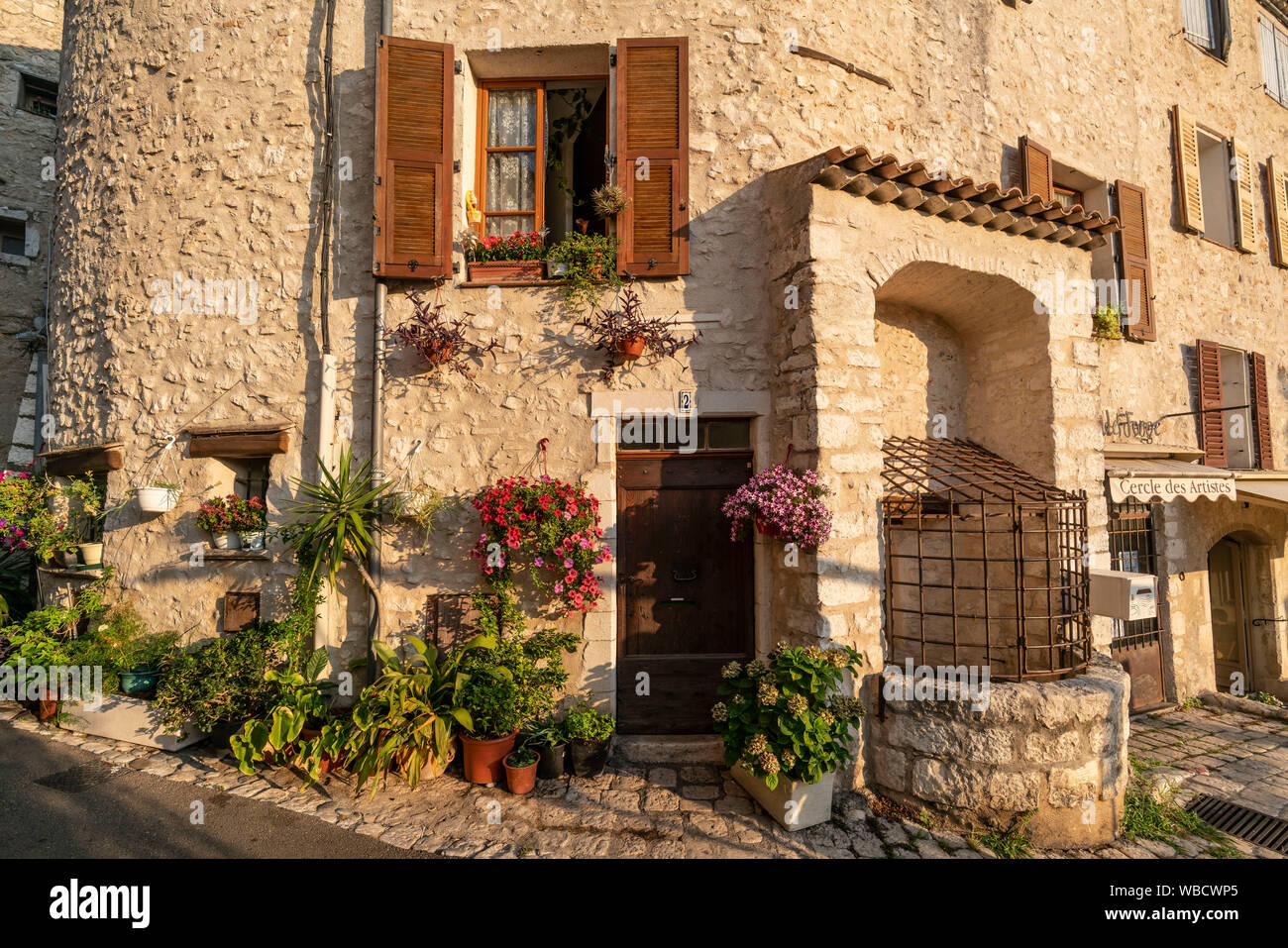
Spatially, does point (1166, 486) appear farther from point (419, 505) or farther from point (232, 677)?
point (232, 677)

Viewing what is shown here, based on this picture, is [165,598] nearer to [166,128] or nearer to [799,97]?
[166,128]

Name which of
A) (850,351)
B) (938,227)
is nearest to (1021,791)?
(850,351)

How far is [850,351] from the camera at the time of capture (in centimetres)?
426

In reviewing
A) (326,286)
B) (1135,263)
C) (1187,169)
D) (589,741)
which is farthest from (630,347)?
(1187,169)

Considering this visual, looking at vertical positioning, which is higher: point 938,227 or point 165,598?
point 938,227

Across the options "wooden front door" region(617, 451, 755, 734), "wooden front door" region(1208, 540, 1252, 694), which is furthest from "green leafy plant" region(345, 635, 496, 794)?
"wooden front door" region(1208, 540, 1252, 694)

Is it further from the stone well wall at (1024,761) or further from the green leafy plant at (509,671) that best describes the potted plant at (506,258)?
the stone well wall at (1024,761)

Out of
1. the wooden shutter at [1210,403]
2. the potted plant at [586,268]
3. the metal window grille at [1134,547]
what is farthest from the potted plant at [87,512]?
the wooden shutter at [1210,403]

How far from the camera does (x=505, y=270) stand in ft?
16.1

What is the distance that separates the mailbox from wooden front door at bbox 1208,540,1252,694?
17.9 ft

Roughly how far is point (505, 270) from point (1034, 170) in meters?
5.91

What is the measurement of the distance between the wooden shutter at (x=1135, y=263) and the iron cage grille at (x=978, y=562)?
3.43 m

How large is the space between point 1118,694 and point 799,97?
17.6 feet
